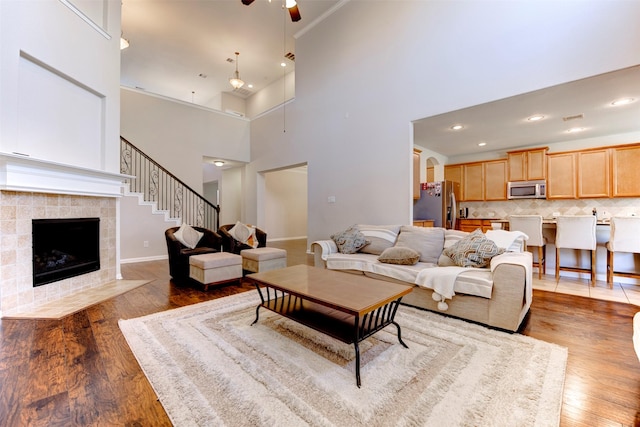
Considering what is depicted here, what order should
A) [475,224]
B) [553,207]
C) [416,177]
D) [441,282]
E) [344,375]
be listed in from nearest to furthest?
[344,375]
[441,282]
[416,177]
[553,207]
[475,224]

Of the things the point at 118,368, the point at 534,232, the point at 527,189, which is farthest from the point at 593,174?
the point at 118,368

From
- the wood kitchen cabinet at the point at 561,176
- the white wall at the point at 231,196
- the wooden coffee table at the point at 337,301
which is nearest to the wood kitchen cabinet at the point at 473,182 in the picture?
the wood kitchen cabinet at the point at 561,176

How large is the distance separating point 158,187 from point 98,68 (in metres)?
3.37

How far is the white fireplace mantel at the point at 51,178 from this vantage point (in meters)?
2.59

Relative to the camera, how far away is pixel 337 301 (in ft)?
5.92

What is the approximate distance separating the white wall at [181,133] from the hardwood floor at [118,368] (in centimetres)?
452

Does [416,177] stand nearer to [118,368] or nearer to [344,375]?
[344,375]

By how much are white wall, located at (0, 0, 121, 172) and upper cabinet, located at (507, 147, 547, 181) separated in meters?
7.46

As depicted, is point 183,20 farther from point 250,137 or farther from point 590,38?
point 590,38

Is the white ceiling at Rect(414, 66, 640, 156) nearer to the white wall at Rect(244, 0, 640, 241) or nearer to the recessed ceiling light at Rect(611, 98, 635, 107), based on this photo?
the recessed ceiling light at Rect(611, 98, 635, 107)

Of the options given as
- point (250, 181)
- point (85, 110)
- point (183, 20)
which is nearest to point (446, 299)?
point (85, 110)

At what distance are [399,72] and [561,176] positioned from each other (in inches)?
151

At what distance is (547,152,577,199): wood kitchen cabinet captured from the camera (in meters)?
5.11

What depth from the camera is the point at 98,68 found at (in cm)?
366
